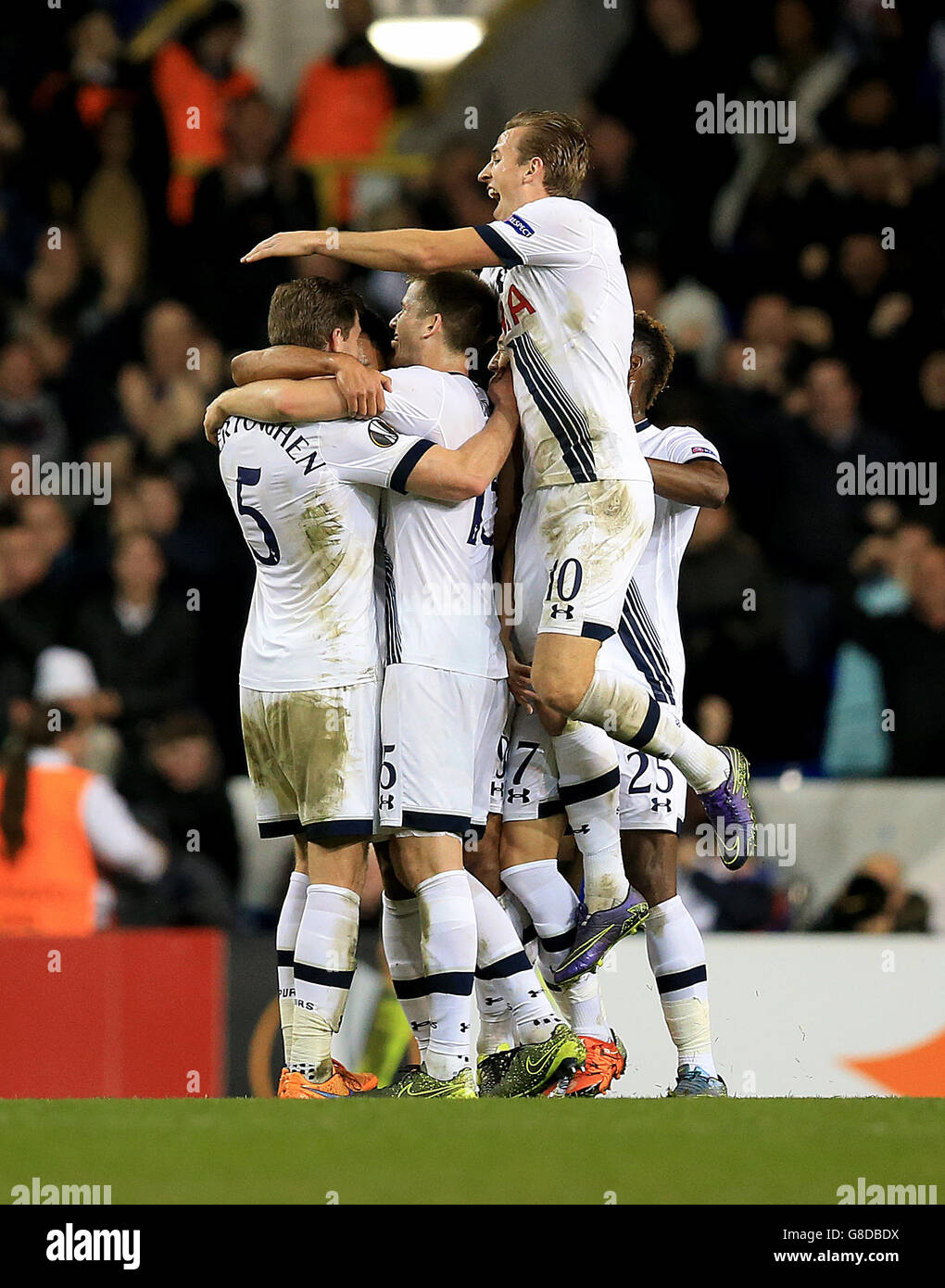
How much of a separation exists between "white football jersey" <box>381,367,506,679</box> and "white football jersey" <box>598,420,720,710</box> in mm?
478

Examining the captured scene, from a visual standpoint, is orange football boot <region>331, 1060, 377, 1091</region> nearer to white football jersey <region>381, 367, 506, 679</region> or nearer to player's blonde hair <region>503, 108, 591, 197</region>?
white football jersey <region>381, 367, 506, 679</region>

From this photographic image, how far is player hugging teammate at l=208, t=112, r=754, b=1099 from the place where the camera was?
17.7 ft

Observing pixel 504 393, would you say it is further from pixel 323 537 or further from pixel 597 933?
pixel 597 933

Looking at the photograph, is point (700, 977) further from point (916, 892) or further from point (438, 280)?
point (916, 892)

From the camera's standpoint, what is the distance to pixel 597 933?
5637 millimetres

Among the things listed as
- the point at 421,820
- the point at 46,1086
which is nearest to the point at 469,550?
the point at 421,820

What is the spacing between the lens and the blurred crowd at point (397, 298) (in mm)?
10211

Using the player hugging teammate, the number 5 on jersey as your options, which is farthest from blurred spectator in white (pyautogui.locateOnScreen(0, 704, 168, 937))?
the number 5 on jersey

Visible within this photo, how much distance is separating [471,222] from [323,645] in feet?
23.1

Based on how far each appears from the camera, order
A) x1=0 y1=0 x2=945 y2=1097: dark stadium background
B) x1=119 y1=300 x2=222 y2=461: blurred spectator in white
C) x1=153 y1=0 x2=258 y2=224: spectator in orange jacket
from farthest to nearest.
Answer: x1=153 y1=0 x2=258 y2=224: spectator in orange jacket → x1=119 y1=300 x2=222 y2=461: blurred spectator in white → x1=0 y1=0 x2=945 y2=1097: dark stadium background

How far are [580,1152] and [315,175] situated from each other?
10019mm

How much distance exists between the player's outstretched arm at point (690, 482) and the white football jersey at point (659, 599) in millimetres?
50

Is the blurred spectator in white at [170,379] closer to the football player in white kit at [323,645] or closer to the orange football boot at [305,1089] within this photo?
the football player in white kit at [323,645]
